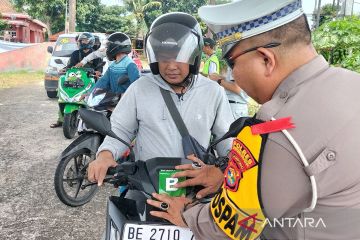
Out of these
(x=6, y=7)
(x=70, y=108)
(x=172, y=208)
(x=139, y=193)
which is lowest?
(x=70, y=108)

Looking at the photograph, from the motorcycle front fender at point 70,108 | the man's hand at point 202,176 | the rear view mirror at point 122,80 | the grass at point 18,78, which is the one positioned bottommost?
the grass at point 18,78

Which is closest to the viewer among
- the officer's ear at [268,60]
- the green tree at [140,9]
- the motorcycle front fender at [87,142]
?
the officer's ear at [268,60]

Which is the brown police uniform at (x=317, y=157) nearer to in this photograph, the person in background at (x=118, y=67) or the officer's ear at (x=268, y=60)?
the officer's ear at (x=268, y=60)

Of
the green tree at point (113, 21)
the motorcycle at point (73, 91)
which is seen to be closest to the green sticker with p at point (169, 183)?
the motorcycle at point (73, 91)

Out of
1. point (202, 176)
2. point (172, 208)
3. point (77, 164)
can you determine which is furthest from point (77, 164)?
point (172, 208)

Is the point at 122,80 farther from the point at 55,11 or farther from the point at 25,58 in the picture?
the point at 55,11

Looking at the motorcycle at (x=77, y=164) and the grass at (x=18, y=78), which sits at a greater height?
the motorcycle at (x=77, y=164)

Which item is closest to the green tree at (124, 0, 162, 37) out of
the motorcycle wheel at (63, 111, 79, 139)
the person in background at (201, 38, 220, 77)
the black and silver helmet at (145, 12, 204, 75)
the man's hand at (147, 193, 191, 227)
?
the motorcycle wheel at (63, 111, 79, 139)

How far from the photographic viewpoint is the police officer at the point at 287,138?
0.96 meters

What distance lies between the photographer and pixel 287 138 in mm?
A: 974

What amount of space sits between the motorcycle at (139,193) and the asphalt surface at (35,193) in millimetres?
1656

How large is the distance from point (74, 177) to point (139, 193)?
205 cm

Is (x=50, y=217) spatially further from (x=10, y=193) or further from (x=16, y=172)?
(x=16, y=172)

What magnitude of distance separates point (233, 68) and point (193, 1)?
45491 mm
